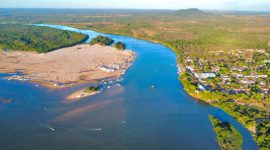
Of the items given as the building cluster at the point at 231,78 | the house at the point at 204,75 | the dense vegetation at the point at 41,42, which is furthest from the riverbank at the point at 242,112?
the dense vegetation at the point at 41,42

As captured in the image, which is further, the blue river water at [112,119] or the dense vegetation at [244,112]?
the dense vegetation at [244,112]

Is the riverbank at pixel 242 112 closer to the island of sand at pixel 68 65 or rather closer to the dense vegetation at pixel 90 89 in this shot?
the dense vegetation at pixel 90 89

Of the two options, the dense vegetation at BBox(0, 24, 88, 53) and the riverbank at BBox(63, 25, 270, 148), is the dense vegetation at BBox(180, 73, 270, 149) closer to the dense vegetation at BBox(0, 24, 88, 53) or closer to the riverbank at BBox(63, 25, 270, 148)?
the riverbank at BBox(63, 25, 270, 148)

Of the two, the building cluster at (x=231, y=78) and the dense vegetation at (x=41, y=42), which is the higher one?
the dense vegetation at (x=41, y=42)

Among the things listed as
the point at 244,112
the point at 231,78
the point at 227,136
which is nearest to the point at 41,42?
the point at 231,78

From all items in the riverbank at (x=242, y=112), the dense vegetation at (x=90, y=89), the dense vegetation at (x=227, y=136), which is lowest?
the dense vegetation at (x=227, y=136)

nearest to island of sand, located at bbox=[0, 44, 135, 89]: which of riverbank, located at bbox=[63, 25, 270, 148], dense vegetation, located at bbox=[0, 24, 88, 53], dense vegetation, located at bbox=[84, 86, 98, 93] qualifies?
dense vegetation, located at bbox=[0, 24, 88, 53]

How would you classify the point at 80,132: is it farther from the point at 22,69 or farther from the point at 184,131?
the point at 22,69

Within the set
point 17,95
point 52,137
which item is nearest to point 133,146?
point 52,137
